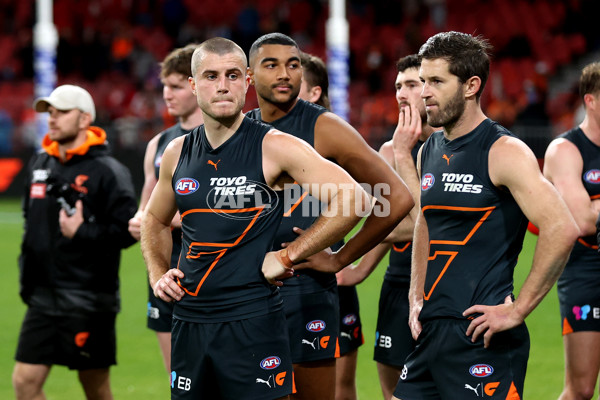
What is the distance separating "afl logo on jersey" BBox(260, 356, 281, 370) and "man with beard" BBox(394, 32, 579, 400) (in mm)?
680

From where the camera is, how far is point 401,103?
5504 millimetres

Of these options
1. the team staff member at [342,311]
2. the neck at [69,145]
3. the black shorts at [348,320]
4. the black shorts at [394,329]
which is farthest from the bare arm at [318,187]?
the neck at [69,145]

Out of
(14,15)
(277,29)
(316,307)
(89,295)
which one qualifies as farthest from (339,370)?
(14,15)

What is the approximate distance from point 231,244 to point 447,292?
106 cm

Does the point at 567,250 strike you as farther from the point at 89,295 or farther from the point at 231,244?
the point at 89,295

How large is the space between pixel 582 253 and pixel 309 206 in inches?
86.9

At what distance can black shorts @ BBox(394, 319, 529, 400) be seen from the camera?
13.3 ft

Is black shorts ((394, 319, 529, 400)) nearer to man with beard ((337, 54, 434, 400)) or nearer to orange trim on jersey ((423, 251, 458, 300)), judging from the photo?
orange trim on jersey ((423, 251, 458, 300))

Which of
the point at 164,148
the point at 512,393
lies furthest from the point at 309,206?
the point at 164,148

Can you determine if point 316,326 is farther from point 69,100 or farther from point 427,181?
point 69,100

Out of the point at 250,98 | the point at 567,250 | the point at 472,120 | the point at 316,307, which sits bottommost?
the point at 316,307

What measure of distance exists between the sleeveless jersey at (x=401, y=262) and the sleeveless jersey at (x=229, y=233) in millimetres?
1690

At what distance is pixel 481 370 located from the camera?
406 centimetres

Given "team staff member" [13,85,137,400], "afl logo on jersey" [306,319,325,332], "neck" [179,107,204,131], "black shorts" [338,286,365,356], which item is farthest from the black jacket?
"afl logo on jersey" [306,319,325,332]
